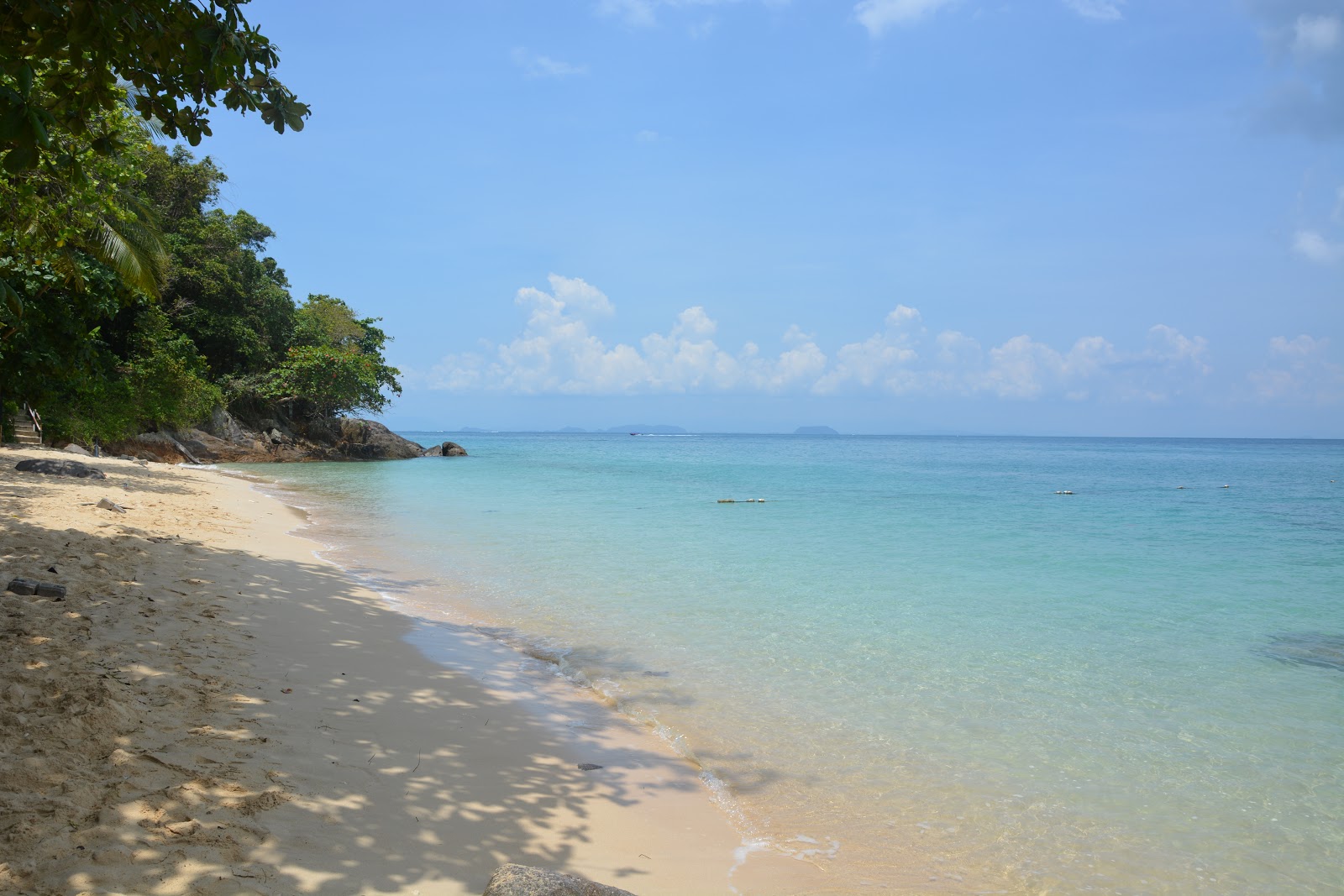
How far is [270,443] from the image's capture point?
123 ft

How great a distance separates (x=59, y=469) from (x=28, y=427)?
11082mm

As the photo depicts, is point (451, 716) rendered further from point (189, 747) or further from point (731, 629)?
point (731, 629)

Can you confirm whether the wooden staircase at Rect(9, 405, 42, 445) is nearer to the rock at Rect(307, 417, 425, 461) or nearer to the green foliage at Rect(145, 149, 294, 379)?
the green foliage at Rect(145, 149, 294, 379)

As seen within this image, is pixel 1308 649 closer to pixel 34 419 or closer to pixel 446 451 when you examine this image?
pixel 34 419

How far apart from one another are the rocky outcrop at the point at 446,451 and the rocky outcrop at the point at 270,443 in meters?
2.52

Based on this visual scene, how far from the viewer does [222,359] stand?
36656 mm

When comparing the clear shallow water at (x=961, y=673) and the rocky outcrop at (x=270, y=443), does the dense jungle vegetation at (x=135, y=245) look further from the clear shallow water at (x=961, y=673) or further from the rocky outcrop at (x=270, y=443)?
the clear shallow water at (x=961, y=673)

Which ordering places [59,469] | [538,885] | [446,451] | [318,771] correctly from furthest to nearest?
[446,451], [59,469], [318,771], [538,885]

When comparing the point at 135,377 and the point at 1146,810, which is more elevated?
the point at 135,377

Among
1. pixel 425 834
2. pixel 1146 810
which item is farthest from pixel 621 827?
pixel 1146 810

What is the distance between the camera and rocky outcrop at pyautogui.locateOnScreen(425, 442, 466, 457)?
53.2 m

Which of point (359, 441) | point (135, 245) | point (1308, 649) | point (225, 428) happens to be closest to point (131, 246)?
point (135, 245)

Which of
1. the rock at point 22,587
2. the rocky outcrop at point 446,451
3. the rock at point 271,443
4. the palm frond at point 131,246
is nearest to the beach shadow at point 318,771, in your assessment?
the rock at point 22,587

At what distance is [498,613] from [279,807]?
17.0ft
